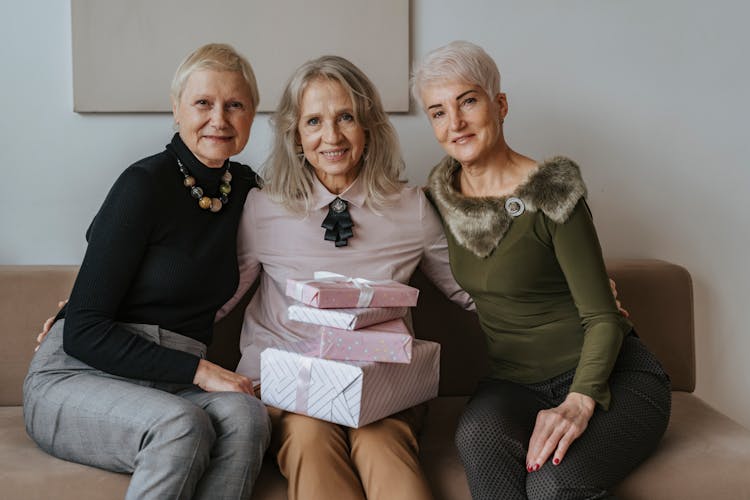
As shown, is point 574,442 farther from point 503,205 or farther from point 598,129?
point 598,129

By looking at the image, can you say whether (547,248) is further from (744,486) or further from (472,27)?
(472,27)

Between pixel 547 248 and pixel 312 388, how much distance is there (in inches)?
A: 26.0

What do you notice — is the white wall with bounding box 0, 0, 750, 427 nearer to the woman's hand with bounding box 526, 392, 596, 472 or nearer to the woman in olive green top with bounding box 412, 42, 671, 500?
the woman in olive green top with bounding box 412, 42, 671, 500

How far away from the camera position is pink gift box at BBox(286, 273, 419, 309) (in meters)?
1.61

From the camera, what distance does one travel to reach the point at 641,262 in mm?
2430

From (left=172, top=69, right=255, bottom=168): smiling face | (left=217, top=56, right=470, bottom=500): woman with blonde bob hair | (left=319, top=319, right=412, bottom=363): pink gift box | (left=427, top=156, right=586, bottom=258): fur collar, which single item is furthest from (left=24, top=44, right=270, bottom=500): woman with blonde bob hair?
(left=427, top=156, right=586, bottom=258): fur collar

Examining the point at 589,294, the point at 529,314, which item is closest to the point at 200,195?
the point at 529,314

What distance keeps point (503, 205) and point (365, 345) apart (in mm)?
510

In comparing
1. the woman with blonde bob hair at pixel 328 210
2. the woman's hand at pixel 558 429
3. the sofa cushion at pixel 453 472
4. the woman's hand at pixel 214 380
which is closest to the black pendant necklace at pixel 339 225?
the woman with blonde bob hair at pixel 328 210

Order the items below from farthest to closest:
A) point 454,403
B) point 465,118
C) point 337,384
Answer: point 454,403 < point 465,118 < point 337,384

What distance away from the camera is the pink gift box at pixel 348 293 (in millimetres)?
1612

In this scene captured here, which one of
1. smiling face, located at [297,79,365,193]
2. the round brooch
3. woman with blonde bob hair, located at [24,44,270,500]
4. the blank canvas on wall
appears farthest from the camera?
the blank canvas on wall

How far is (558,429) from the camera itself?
161cm

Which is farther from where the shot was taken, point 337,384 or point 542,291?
point 542,291
